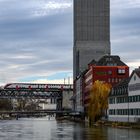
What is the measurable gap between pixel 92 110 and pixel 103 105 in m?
5.55

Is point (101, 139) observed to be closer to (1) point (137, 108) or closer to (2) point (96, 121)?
(1) point (137, 108)

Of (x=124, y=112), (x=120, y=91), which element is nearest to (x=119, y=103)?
(x=120, y=91)

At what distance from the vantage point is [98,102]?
16225 centimetres

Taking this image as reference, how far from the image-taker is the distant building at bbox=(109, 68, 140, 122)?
131625mm

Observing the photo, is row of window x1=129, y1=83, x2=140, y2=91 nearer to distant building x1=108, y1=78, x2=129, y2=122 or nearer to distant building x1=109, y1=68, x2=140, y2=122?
distant building x1=109, y1=68, x2=140, y2=122

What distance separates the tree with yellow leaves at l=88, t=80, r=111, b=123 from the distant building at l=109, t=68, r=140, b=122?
4.83 meters

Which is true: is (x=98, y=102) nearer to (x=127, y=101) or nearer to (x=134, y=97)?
(x=127, y=101)

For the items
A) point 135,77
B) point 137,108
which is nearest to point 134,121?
point 137,108

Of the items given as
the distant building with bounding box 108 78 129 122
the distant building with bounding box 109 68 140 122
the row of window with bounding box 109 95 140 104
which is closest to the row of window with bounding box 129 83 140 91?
the distant building with bounding box 109 68 140 122

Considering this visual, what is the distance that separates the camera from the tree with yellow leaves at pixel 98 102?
16025cm

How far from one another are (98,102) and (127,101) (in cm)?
2351

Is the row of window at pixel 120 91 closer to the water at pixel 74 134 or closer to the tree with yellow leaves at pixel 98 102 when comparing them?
the tree with yellow leaves at pixel 98 102

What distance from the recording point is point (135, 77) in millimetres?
133625

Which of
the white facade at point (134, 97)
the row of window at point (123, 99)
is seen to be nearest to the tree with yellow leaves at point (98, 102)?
the row of window at point (123, 99)
